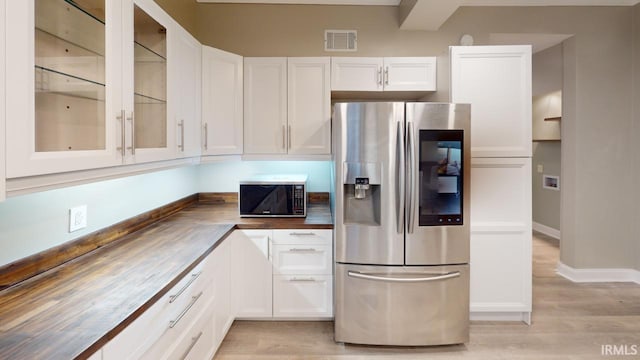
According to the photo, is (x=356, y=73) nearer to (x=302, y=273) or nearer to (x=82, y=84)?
(x=302, y=273)

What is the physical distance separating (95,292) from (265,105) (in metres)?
2.07

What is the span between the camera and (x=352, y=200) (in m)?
2.59

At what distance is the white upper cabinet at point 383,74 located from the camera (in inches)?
124

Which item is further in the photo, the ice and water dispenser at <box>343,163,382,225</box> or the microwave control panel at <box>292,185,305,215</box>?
the microwave control panel at <box>292,185,305,215</box>

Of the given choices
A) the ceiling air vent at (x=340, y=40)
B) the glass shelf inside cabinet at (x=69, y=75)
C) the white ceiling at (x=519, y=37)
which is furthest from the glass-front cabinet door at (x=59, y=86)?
the white ceiling at (x=519, y=37)

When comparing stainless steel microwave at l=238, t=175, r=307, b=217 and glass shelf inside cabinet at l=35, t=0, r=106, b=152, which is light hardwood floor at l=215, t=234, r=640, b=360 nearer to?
stainless steel microwave at l=238, t=175, r=307, b=217

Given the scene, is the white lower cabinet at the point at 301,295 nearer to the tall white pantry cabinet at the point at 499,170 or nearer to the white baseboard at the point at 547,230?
the tall white pantry cabinet at the point at 499,170

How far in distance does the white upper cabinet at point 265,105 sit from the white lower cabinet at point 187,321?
3.28 feet

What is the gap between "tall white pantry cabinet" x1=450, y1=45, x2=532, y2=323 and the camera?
278 cm

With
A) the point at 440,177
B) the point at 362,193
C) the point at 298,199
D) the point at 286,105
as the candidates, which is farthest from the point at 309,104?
the point at 440,177

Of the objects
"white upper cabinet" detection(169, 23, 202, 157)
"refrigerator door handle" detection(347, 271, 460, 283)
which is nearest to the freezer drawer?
"refrigerator door handle" detection(347, 271, 460, 283)

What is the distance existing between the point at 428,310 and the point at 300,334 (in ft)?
3.08

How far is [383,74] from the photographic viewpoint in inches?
124

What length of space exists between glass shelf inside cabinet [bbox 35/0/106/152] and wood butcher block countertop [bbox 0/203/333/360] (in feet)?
1.82
